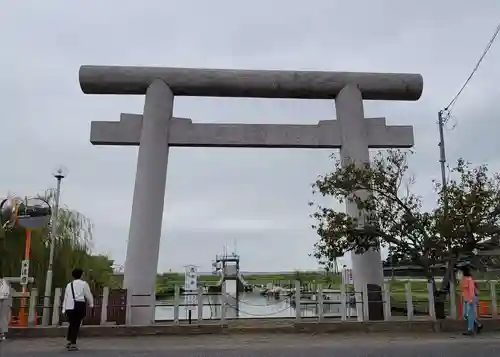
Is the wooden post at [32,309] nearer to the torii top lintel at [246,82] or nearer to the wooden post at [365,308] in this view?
the torii top lintel at [246,82]

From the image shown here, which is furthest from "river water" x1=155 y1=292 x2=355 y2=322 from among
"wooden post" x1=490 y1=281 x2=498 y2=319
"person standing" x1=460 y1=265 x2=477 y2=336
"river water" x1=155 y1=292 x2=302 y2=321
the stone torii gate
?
"person standing" x1=460 y1=265 x2=477 y2=336

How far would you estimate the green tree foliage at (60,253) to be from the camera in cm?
1562

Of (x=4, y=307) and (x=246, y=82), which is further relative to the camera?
(x=246, y=82)

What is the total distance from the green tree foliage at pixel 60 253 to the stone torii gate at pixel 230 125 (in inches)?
164

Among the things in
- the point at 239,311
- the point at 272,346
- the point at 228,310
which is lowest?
the point at 272,346

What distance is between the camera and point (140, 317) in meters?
13.0

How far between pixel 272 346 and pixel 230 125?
701cm

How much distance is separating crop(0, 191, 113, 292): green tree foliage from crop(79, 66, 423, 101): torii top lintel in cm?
518

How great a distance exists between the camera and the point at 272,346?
983cm

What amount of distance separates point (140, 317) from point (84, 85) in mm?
6623

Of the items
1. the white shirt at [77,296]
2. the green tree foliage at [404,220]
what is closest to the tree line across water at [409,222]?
the green tree foliage at [404,220]

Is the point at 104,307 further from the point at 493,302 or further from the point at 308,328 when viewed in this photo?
the point at 493,302

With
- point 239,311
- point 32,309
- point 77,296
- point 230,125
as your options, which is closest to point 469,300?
point 239,311

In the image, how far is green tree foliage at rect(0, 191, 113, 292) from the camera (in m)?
15.6
